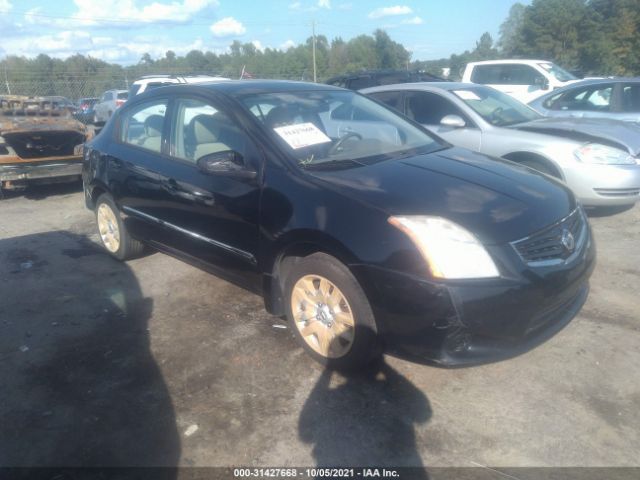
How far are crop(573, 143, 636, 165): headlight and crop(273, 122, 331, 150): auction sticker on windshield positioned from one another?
334cm

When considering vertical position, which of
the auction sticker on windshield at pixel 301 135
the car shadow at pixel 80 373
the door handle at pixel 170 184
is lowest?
the car shadow at pixel 80 373

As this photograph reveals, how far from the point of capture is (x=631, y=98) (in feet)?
25.8

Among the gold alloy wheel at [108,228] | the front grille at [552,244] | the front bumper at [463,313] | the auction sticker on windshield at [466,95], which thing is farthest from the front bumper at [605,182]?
the gold alloy wheel at [108,228]

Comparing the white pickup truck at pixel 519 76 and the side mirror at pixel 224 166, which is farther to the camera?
the white pickup truck at pixel 519 76

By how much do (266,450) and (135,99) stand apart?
3.50 meters

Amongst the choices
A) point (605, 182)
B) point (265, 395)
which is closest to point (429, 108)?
point (605, 182)

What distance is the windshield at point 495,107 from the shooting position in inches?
240

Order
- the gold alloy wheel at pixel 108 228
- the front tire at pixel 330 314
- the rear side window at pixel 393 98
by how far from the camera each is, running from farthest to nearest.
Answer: the rear side window at pixel 393 98
the gold alloy wheel at pixel 108 228
the front tire at pixel 330 314

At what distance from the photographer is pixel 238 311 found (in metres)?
3.89

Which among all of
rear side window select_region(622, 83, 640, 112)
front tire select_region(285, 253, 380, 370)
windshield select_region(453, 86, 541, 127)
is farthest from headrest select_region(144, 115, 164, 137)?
rear side window select_region(622, 83, 640, 112)

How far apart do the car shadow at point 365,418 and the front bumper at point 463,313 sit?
0.29 meters

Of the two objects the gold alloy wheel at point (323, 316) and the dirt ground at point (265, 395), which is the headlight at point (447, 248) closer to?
the gold alloy wheel at point (323, 316)

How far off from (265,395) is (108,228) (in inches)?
118

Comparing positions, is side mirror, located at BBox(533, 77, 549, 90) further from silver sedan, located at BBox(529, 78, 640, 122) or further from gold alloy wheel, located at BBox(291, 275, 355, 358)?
gold alloy wheel, located at BBox(291, 275, 355, 358)
